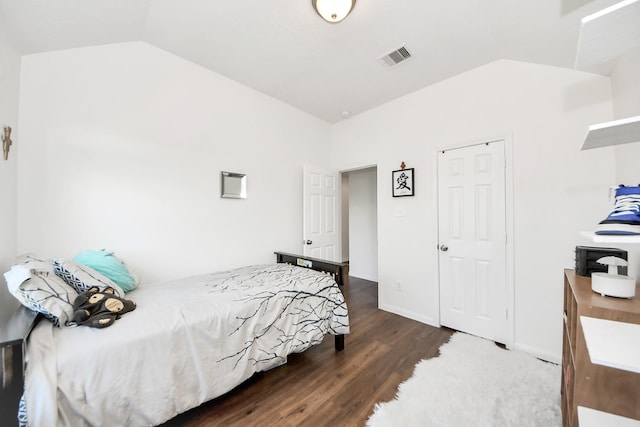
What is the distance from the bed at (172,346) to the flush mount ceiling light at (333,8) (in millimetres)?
2067

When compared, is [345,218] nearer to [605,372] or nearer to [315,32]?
[315,32]

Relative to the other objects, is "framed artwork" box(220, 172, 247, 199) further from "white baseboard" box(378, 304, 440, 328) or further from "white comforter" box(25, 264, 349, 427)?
"white baseboard" box(378, 304, 440, 328)

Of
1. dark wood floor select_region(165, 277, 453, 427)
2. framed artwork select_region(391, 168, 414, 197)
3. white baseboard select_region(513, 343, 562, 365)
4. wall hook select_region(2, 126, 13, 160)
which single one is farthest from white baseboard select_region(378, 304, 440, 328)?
wall hook select_region(2, 126, 13, 160)

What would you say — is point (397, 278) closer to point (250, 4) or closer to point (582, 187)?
point (582, 187)

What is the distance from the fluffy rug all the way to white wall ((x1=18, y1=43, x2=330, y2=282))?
208 cm

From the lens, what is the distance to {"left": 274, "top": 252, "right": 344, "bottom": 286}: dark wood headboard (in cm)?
234

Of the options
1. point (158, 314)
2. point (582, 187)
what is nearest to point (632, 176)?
point (582, 187)

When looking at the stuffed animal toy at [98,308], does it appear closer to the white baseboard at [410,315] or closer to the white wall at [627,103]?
the white baseboard at [410,315]

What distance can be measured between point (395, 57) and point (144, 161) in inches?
103

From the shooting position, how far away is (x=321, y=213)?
3.64 metres

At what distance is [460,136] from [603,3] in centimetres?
129

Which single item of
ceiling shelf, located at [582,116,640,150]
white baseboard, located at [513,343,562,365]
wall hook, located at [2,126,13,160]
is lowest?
white baseboard, located at [513,343,562,365]

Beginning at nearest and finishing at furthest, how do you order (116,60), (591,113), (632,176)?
(632,176), (591,113), (116,60)

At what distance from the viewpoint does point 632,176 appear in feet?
5.12
